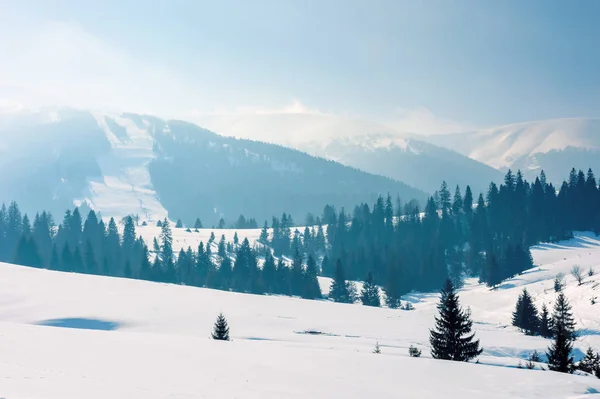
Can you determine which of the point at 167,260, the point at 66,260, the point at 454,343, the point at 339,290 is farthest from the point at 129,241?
the point at 454,343

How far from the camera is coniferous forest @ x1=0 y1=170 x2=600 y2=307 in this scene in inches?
4304

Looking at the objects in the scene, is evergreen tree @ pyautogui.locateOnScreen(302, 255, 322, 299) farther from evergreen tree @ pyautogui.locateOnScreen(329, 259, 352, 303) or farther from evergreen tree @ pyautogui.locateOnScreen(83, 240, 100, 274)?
evergreen tree @ pyautogui.locateOnScreen(83, 240, 100, 274)

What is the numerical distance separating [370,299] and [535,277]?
32.0 metres

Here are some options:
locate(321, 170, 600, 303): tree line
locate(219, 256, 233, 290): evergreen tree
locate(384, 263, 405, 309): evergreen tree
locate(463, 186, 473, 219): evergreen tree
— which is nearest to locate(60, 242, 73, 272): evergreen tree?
locate(219, 256, 233, 290): evergreen tree

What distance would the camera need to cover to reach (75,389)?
1552cm

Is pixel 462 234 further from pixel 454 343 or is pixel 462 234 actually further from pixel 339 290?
pixel 454 343

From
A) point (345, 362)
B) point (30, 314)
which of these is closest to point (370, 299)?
point (30, 314)

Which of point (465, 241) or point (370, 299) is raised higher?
point (465, 241)

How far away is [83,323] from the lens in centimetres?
4047

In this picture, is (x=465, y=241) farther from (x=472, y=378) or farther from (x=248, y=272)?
(x=472, y=378)

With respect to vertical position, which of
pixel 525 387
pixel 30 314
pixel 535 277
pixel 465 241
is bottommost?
pixel 525 387

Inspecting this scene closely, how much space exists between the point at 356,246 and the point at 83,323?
119306mm

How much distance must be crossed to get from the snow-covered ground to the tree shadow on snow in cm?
15

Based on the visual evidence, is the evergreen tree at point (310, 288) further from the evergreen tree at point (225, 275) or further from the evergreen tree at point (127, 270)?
the evergreen tree at point (127, 270)
